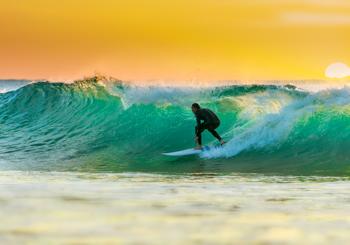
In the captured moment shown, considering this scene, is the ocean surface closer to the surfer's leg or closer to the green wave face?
the green wave face

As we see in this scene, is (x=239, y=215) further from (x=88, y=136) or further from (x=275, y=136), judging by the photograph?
(x=88, y=136)

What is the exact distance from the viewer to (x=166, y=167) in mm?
13766

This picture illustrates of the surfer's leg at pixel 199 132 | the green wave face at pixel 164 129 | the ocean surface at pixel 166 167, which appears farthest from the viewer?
the surfer's leg at pixel 199 132

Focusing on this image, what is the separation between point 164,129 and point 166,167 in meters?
5.60

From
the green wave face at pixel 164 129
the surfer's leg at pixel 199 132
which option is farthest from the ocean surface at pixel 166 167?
the surfer's leg at pixel 199 132

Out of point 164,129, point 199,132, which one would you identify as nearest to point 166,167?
point 199,132

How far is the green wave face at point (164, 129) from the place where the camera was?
1405cm

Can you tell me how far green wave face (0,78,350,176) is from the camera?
46.1ft

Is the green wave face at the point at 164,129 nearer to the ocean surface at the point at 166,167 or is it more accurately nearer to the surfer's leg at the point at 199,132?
the ocean surface at the point at 166,167

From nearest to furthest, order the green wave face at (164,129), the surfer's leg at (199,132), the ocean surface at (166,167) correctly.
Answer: the ocean surface at (166,167) → the green wave face at (164,129) → the surfer's leg at (199,132)

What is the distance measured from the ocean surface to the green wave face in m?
0.04

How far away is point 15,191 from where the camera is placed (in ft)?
26.1

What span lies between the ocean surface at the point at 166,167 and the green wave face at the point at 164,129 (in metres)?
0.04

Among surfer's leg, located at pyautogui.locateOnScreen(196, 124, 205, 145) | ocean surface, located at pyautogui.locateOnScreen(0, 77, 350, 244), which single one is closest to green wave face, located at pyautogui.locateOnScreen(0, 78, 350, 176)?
ocean surface, located at pyautogui.locateOnScreen(0, 77, 350, 244)
